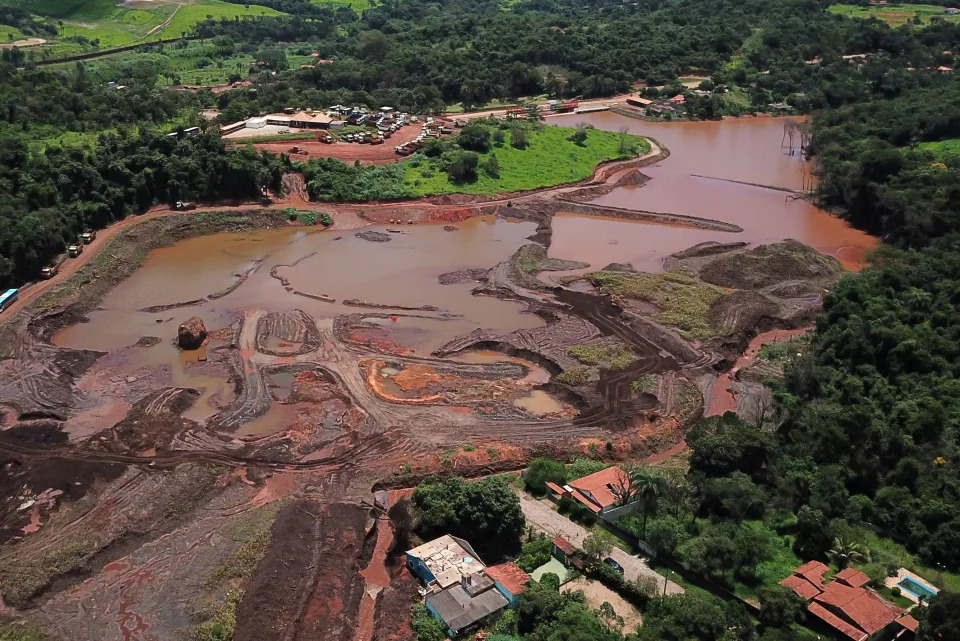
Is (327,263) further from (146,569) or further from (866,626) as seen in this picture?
(866,626)

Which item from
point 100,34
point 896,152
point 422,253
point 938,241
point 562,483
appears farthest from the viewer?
point 100,34

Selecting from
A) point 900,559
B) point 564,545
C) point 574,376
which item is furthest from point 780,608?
point 574,376

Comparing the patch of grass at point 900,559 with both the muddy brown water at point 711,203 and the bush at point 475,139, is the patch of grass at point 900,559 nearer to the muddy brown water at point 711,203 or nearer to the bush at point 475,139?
the muddy brown water at point 711,203

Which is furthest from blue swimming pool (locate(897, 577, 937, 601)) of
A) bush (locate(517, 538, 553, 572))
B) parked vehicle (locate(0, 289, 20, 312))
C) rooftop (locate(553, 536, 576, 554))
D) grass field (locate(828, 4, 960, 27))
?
grass field (locate(828, 4, 960, 27))

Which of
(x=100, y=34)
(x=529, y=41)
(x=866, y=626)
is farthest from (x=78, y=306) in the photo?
(x=100, y=34)

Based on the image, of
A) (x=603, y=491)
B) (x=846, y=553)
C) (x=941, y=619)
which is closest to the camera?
(x=941, y=619)

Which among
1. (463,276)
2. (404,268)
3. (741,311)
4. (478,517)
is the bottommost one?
(741,311)

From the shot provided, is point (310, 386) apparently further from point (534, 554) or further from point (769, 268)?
point (769, 268)

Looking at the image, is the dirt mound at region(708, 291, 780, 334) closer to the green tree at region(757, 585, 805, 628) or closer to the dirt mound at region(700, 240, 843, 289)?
the dirt mound at region(700, 240, 843, 289)
